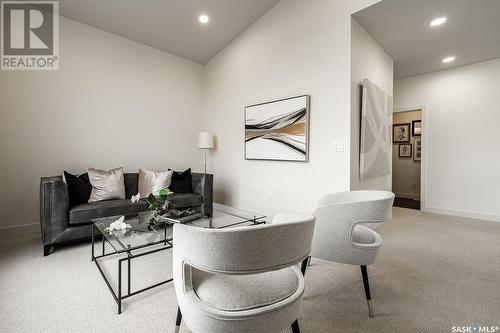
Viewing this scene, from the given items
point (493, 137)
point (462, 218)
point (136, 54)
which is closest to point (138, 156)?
point (136, 54)

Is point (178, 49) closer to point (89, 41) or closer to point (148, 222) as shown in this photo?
point (89, 41)

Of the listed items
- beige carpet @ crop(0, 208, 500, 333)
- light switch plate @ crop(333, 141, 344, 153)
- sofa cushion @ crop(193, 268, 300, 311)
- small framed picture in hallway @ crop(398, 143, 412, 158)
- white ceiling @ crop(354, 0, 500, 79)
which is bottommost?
beige carpet @ crop(0, 208, 500, 333)

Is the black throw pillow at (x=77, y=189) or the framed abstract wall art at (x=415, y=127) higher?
the framed abstract wall art at (x=415, y=127)

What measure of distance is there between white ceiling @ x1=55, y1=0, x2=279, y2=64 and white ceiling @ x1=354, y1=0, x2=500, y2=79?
5.13 feet

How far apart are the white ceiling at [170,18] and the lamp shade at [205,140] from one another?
1587mm

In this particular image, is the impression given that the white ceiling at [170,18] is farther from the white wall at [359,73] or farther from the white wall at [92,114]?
the white wall at [359,73]

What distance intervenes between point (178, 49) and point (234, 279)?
14.3 feet

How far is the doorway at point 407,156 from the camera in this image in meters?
5.62

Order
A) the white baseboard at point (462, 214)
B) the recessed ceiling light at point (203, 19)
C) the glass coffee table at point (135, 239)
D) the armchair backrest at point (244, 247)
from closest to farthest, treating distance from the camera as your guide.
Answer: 1. the armchair backrest at point (244, 247)
2. the glass coffee table at point (135, 239)
3. the recessed ceiling light at point (203, 19)
4. the white baseboard at point (462, 214)

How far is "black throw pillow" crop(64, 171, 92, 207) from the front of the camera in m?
2.77

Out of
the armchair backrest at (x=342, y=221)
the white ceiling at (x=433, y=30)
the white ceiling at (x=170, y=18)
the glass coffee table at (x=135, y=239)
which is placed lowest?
the glass coffee table at (x=135, y=239)

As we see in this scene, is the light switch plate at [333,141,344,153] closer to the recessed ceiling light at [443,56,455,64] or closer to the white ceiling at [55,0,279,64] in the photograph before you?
the white ceiling at [55,0,279,64]

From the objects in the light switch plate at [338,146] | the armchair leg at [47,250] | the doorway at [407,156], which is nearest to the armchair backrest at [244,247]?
the light switch plate at [338,146]

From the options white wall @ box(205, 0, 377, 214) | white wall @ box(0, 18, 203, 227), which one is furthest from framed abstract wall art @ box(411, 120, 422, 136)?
white wall @ box(0, 18, 203, 227)
